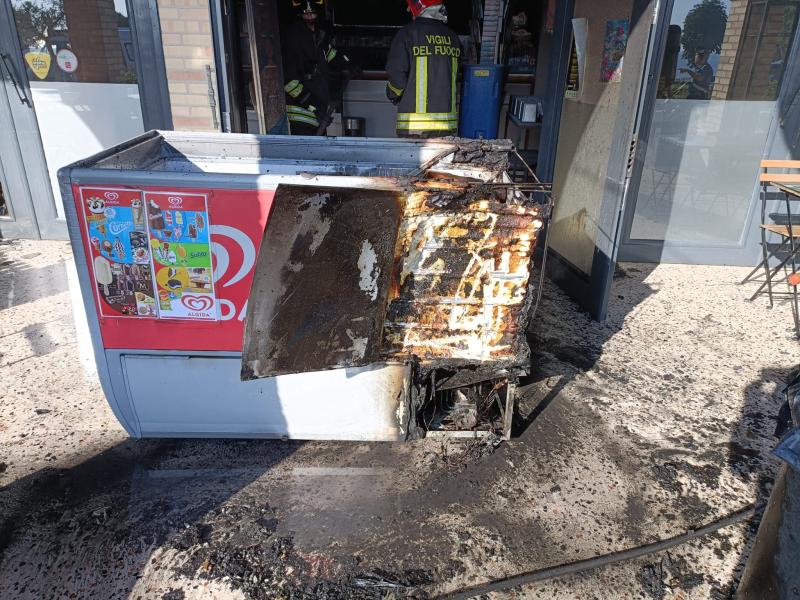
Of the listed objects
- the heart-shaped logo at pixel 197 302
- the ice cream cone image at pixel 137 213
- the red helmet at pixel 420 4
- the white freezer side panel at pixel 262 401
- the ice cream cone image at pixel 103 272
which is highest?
the red helmet at pixel 420 4

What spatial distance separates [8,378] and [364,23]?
6.26 m

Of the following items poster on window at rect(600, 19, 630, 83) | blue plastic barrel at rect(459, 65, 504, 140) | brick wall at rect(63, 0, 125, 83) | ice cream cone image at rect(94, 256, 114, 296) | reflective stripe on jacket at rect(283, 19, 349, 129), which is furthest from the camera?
blue plastic barrel at rect(459, 65, 504, 140)

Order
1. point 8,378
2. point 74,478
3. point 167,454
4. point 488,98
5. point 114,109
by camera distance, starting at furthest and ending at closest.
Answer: point 488,98 < point 114,109 < point 8,378 < point 167,454 < point 74,478

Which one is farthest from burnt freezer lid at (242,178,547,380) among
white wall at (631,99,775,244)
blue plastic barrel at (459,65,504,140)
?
blue plastic barrel at (459,65,504,140)

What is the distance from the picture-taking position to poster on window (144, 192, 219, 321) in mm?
2662

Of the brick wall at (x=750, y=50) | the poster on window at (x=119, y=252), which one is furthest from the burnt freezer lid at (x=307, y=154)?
the brick wall at (x=750, y=50)

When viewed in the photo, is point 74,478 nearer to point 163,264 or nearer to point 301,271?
point 163,264

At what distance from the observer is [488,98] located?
6.53 meters

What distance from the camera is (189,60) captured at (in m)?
4.66

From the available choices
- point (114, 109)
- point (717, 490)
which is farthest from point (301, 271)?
point (114, 109)

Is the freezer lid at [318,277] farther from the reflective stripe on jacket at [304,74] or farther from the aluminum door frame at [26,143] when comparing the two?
the aluminum door frame at [26,143]

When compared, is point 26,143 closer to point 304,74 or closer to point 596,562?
point 304,74

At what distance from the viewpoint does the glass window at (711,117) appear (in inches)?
205

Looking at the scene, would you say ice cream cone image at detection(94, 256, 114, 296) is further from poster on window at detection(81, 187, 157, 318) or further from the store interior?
the store interior
